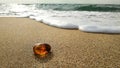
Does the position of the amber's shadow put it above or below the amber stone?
below

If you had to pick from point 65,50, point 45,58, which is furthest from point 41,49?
point 65,50

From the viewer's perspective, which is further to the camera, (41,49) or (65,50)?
(65,50)

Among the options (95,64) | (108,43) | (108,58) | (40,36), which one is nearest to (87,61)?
(95,64)

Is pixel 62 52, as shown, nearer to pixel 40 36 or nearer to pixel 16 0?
pixel 40 36

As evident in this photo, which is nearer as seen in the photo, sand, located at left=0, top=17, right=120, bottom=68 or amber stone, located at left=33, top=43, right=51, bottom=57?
sand, located at left=0, top=17, right=120, bottom=68

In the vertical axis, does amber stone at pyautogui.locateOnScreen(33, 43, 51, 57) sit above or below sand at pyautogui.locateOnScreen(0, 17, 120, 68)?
above

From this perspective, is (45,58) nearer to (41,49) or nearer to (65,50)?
(41,49)
